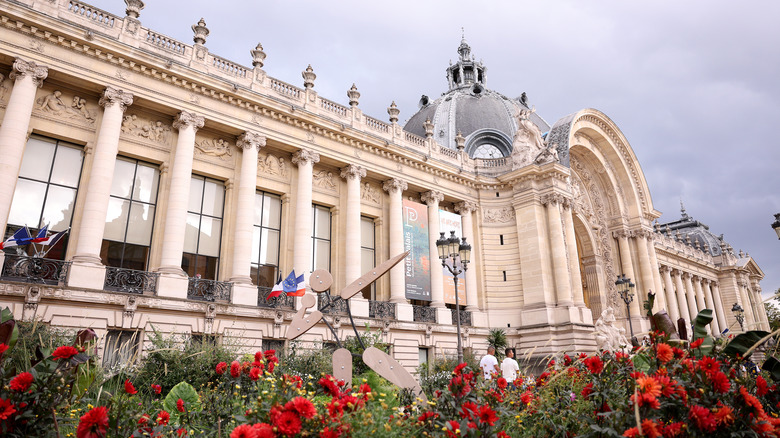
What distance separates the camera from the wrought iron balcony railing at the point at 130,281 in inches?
580

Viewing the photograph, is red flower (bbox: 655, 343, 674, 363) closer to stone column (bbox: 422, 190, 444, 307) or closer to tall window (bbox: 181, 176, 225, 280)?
tall window (bbox: 181, 176, 225, 280)

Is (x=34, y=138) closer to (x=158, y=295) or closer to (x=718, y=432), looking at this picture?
(x=158, y=295)

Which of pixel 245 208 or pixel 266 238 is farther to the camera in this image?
pixel 266 238

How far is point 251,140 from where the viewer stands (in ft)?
61.5

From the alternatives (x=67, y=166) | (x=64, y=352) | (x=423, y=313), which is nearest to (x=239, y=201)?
(x=67, y=166)

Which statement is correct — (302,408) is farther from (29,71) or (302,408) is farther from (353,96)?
(353,96)

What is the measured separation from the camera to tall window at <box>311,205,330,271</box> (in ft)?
69.3

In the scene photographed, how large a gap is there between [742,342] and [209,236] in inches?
678

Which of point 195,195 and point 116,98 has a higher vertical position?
point 116,98

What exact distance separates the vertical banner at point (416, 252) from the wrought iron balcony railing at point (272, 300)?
19.6 feet

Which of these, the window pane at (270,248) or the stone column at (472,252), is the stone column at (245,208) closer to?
the window pane at (270,248)

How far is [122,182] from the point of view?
661 inches

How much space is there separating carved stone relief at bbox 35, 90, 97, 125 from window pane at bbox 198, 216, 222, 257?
5.01 metres

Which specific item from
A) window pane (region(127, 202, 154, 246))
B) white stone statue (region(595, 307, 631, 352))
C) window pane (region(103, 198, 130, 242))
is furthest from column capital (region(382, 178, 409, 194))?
white stone statue (region(595, 307, 631, 352))
